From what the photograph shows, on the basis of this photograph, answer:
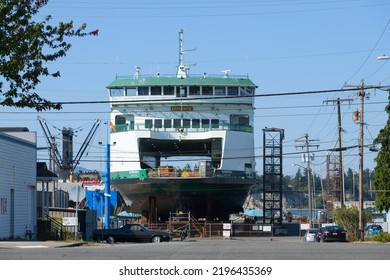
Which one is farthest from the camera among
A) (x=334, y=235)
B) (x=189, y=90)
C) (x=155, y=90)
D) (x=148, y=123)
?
(x=148, y=123)

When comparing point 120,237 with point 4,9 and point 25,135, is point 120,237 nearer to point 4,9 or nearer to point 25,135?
point 25,135

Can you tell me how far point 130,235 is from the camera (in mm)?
41062

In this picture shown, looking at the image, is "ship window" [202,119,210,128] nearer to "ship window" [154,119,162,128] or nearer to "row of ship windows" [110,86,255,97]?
"row of ship windows" [110,86,255,97]

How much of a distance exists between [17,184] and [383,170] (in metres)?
21.3

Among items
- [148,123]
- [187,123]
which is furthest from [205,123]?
[148,123]

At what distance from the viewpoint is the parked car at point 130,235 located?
4078cm

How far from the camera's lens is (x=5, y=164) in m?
38.2

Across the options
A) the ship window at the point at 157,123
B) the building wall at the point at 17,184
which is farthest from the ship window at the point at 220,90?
the building wall at the point at 17,184

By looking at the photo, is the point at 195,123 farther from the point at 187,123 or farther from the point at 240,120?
the point at 240,120

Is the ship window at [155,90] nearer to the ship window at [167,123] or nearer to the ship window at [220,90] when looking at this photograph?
the ship window at [167,123]

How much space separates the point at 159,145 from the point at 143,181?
5.75m

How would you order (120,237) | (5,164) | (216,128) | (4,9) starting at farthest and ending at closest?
(216,128), (120,237), (5,164), (4,9)

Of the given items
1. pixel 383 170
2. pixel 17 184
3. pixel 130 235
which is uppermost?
pixel 383 170
